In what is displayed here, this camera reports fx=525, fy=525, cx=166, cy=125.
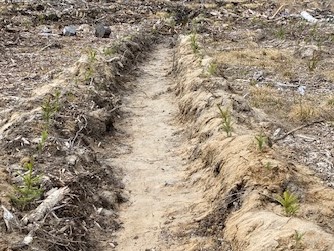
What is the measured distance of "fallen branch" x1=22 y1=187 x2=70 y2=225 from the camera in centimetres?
409

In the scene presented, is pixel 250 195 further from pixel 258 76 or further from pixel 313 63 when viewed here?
pixel 313 63

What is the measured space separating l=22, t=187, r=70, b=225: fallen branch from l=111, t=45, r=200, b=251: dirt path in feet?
2.10

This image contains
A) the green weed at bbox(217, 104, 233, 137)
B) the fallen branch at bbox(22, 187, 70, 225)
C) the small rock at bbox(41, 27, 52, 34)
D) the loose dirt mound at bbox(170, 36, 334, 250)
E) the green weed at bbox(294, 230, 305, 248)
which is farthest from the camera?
the small rock at bbox(41, 27, 52, 34)

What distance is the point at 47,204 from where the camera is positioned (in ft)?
14.2

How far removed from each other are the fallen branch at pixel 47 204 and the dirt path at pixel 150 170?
0.64m

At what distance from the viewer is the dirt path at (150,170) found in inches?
188

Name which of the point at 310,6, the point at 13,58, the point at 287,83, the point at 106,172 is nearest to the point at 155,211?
the point at 106,172

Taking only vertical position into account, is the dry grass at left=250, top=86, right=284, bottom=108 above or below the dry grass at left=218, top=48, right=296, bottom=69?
above

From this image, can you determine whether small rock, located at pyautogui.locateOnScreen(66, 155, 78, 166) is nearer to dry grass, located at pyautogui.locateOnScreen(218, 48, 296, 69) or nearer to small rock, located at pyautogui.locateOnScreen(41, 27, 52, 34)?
dry grass, located at pyautogui.locateOnScreen(218, 48, 296, 69)

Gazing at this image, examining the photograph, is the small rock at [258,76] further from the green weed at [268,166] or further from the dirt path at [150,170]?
the green weed at [268,166]

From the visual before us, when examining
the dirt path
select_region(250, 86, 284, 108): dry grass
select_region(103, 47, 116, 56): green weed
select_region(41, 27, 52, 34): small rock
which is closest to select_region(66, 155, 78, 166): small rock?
the dirt path

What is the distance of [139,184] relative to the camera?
5.83 meters

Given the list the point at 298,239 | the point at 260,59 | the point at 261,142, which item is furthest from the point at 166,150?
the point at 260,59

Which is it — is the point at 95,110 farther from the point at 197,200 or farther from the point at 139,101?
the point at 197,200
